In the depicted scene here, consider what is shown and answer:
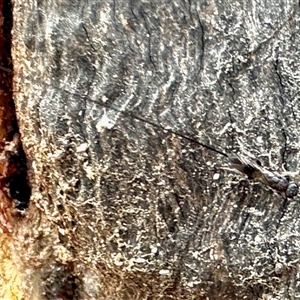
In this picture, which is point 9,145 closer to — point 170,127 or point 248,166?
point 170,127

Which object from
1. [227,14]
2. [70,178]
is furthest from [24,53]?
[227,14]

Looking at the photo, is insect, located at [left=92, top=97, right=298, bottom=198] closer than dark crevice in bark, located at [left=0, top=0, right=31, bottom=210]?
Yes

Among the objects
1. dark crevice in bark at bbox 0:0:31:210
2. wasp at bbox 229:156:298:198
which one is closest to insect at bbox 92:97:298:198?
wasp at bbox 229:156:298:198

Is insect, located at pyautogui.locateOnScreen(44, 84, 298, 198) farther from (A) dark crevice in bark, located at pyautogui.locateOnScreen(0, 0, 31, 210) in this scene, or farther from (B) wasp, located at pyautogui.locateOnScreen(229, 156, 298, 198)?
(A) dark crevice in bark, located at pyautogui.locateOnScreen(0, 0, 31, 210)

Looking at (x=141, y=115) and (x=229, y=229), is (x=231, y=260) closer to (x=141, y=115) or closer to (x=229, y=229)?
(x=229, y=229)

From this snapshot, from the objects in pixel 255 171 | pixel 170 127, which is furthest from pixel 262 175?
pixel 170 127

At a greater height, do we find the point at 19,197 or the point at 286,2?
the point at 286,2
